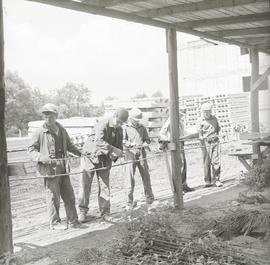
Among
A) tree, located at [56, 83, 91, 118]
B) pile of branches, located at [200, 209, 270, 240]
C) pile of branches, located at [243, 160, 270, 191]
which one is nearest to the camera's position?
pile of branches, located at [200, 209, 270, 240]

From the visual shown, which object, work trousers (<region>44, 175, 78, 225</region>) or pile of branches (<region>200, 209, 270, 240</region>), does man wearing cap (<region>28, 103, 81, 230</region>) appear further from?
pile of branches (<region>200, 209, 270, 240</region>)

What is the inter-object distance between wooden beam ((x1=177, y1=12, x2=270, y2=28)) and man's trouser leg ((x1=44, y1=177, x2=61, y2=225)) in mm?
3415

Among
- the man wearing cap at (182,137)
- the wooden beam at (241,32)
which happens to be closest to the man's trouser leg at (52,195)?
the man wearing cap at (182,137)

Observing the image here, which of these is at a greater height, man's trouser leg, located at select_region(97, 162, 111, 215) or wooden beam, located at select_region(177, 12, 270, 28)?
wooden beam, located at select_region(177, 12, 270, 28)

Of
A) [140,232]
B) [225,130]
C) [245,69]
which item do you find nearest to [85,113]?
[245,69]

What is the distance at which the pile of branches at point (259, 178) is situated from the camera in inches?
366

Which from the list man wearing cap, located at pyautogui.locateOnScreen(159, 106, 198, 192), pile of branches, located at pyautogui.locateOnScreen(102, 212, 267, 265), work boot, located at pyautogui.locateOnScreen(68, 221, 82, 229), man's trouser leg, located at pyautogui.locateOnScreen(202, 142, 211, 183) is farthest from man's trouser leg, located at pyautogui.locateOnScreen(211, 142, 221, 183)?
pile of branches, located at pyautogui.locateOnScreen(102, 212, 267, 265)

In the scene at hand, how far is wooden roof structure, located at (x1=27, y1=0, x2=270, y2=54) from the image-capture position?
19.8 ft

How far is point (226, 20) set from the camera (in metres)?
7.50

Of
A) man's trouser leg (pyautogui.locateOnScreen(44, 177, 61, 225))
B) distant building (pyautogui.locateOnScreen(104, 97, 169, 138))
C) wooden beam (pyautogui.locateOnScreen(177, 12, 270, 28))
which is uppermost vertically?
wooden beam (pyautogui.locateOnScreen(177, 12, 270, 28))

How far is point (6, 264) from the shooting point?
4.63 metres

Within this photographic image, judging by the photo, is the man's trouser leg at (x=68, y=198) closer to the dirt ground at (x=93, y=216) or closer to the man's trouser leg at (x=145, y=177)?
the dirt ground at (x=93, y=216)

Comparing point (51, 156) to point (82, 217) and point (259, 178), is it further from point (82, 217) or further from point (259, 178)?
point (259, 178)

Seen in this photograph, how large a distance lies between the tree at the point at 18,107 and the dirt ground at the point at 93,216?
21.7 m
